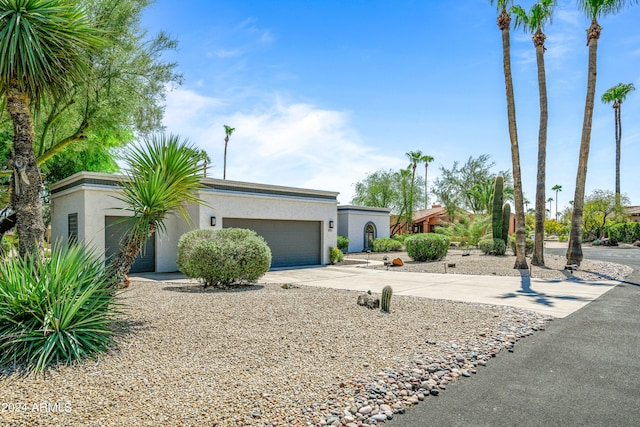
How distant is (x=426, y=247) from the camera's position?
1919cm

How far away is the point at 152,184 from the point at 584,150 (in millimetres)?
16685

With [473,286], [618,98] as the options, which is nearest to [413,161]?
[618,98]

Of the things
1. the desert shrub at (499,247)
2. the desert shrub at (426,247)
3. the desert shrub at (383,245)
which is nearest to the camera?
the desert shrub at (426,247)

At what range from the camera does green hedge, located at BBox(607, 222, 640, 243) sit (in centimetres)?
3744

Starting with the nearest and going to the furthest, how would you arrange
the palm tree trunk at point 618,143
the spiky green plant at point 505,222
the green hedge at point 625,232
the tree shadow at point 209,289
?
the tree shadow at point 209,289 < the spiky green plant at point 505,222 < the green hedge at point 625,232 < the palm tree trunk at point 618,143

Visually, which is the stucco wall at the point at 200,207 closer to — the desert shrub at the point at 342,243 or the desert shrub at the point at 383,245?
the desert shrub at the point at 342,243

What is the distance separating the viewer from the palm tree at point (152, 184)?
241 inches

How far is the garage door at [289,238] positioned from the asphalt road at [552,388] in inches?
458

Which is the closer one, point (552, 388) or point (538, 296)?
point (552, 388)

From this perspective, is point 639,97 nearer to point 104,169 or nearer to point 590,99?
point 590,99

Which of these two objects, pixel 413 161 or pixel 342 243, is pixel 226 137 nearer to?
pixel 413 161

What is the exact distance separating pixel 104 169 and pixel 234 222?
939 cm

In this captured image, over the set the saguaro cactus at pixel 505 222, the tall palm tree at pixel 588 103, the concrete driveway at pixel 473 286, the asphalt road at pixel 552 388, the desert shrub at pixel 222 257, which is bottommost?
the concrete driveway at pixel 473 286

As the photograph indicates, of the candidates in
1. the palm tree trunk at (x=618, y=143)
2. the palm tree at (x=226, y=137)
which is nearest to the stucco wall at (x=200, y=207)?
the palm tree at (x=226, y=137)
